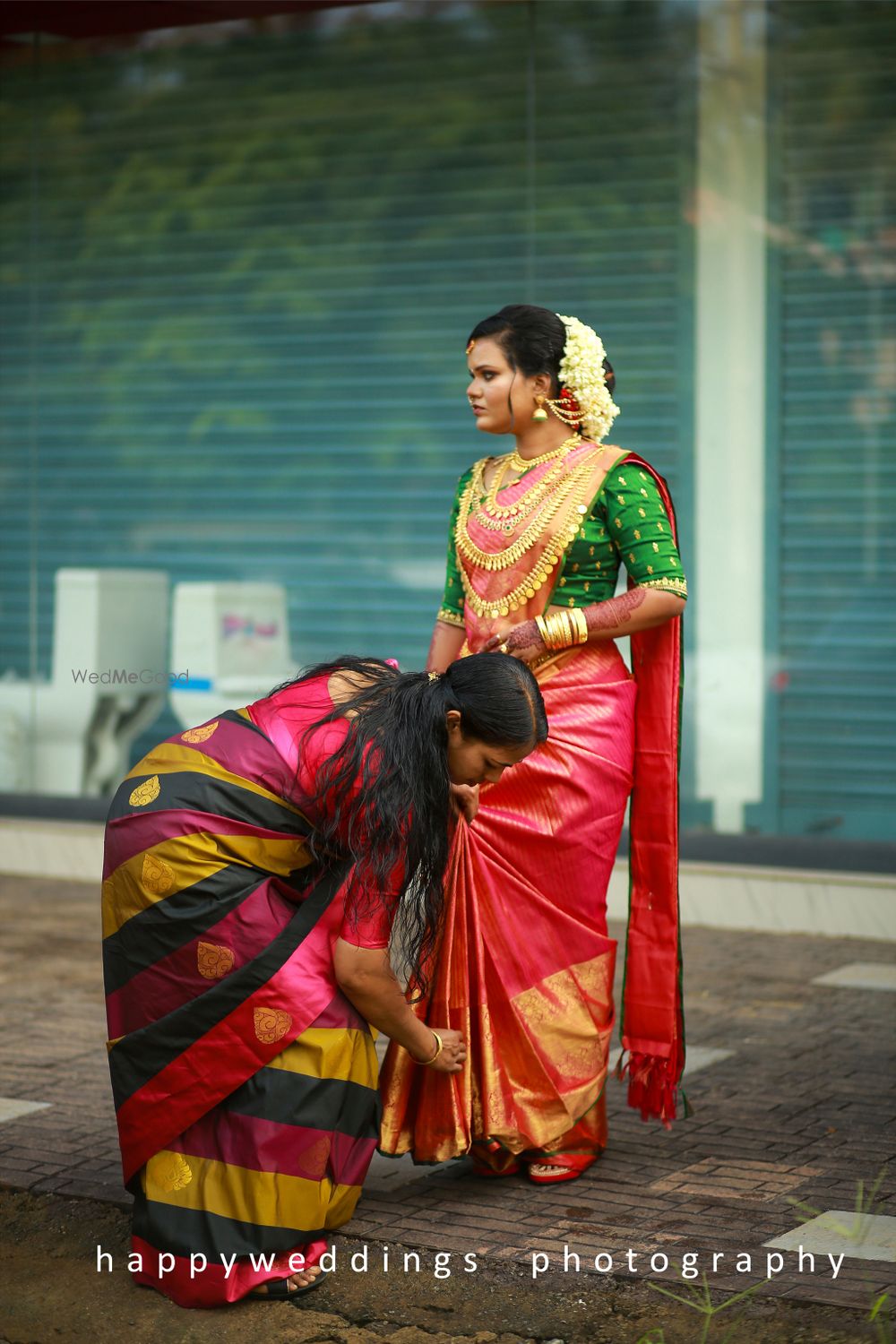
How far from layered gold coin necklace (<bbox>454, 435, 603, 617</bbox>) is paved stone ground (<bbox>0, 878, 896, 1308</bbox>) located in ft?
4.07

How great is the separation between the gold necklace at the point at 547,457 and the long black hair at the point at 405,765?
2.90ft

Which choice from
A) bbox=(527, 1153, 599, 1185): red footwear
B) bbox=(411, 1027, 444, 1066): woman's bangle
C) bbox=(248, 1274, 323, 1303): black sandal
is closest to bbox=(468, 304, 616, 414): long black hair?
bbox=(411, 1027, 444, 1066): woman's bangle

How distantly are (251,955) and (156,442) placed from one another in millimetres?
5602

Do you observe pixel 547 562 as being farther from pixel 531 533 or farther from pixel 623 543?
pixel 623 543

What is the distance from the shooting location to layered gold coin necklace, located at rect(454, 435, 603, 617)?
3758mm

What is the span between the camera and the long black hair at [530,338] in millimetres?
3828

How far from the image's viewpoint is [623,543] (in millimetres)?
3785

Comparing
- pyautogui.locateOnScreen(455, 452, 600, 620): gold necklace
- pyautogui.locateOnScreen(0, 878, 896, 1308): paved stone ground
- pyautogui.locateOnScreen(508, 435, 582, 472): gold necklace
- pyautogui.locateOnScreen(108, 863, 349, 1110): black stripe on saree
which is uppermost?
pyautogui.locateOnScreen(508, 435, 582, 472): gold necklace


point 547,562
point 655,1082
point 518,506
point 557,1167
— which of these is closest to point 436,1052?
point 557,1167

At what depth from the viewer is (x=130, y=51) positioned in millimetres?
8281

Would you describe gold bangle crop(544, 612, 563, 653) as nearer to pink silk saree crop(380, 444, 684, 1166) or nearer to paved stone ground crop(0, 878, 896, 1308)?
pink silk saree crop(380, 444, 684, 1166)

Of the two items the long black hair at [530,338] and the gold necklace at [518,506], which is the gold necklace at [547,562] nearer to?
the gold necklace at [518,506]

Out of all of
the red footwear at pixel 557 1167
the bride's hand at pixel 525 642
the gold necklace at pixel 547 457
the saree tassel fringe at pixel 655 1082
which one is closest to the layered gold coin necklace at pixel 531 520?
the gold necklace at pixel 547 457

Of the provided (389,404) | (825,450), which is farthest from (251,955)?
(389,404)
